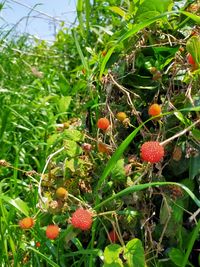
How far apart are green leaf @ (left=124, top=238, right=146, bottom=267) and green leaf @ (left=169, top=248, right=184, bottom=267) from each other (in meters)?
0.07

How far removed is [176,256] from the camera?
3.15 ft

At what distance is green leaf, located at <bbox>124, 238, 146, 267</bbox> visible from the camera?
0.91m

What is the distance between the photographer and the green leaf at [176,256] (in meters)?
0.96

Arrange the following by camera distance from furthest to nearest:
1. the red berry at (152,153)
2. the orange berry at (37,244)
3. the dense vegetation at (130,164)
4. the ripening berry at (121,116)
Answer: the orange berry at (37,244)
the ripening berry at (121,116)
the dense vegetation at (130,164)
the red berry at (152,153)

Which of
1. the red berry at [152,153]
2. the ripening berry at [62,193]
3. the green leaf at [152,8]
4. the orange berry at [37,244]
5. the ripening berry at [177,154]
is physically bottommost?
the orange berry at [37,244]

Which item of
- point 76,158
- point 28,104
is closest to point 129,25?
point 76,158

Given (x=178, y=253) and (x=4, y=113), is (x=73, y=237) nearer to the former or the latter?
(x=178, y=253)

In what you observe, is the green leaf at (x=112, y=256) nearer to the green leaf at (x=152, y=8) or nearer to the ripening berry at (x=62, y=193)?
the ripening berry at (x=62, y=193)

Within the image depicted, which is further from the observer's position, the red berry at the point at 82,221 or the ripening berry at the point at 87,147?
the ripening berry at the point at 87,147

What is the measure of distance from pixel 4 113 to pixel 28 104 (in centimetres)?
34

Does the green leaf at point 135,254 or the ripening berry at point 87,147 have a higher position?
the ripening berry at point 87,147

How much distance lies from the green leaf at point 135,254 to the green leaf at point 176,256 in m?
0.07

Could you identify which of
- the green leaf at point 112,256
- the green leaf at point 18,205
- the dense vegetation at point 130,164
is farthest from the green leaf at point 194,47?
the green leaf at point 18,205

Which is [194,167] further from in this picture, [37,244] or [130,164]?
[37,244]
